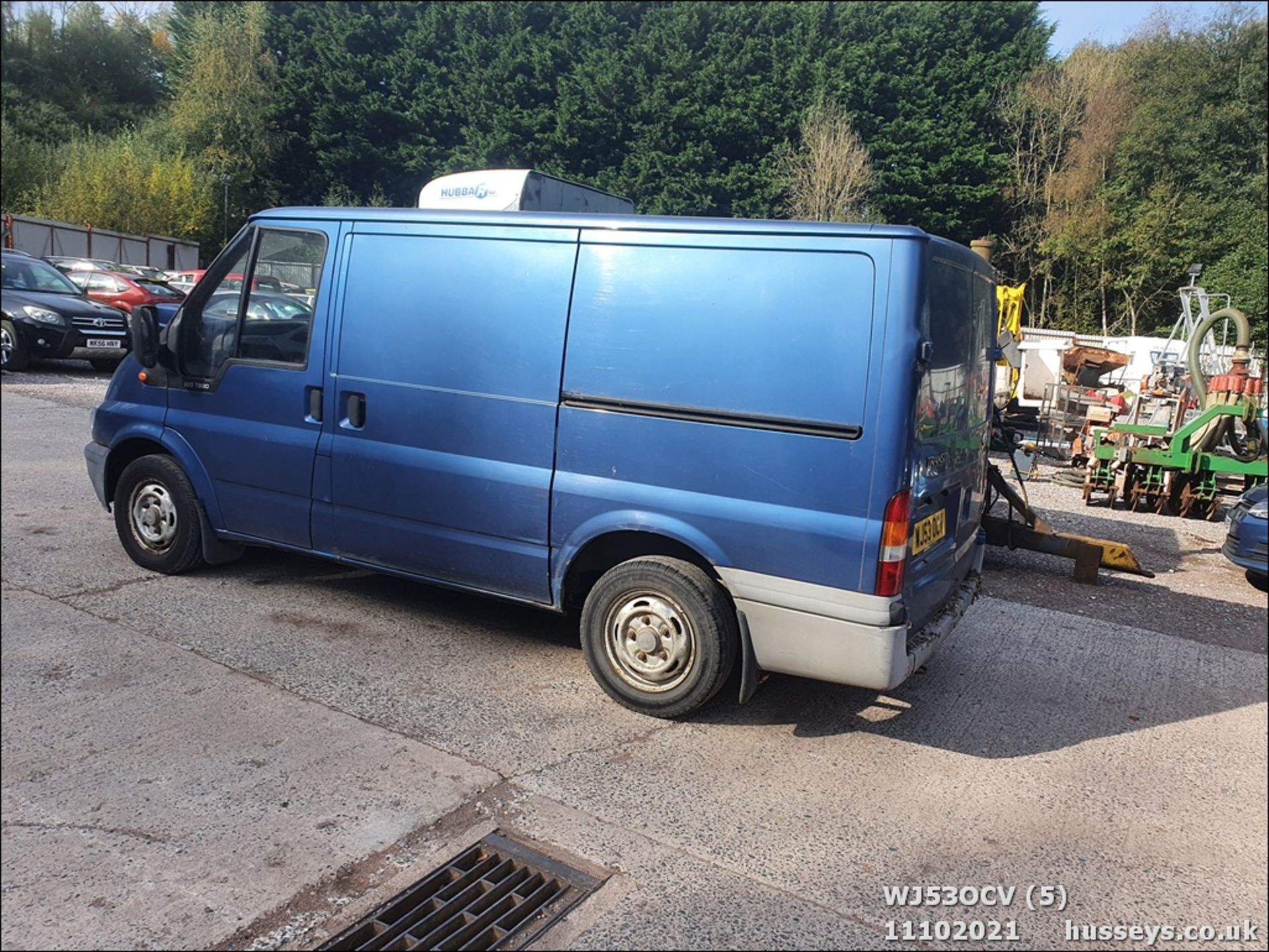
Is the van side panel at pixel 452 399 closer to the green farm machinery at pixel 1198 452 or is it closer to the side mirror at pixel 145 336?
the side mirror at pixel 145 336

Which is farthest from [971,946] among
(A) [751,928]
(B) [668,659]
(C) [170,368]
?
(C) [170,368]

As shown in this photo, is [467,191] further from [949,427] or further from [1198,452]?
[1198,452]

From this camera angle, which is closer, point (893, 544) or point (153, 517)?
point (893, 544)

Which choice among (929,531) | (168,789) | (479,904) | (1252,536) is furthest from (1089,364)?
(168,789)

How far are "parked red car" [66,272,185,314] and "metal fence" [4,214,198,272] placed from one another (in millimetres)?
3520

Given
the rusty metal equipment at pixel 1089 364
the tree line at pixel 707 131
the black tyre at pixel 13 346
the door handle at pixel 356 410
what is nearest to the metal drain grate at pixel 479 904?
the door handle at pixel 356 410

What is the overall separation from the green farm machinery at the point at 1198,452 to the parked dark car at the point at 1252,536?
10.3 feet

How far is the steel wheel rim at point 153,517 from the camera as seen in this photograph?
550cm

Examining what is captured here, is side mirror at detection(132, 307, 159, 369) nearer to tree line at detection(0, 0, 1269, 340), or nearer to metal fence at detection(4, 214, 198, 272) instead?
tree line at detection(0, 0, 1269, 340)

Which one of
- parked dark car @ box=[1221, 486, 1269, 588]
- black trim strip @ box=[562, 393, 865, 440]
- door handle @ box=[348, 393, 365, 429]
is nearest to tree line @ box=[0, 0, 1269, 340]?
parked dark car @ box=[1221, 486, 1269, 588]

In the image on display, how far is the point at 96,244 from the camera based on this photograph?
31.5 metres

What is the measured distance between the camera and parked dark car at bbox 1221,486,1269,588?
2.74m

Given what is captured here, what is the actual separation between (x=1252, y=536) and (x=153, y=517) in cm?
567

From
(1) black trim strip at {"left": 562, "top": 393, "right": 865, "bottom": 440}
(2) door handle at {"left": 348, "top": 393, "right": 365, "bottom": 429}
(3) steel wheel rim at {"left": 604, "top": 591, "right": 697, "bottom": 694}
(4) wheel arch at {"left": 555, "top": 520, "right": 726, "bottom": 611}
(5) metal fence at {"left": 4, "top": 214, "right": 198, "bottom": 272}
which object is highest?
(5) metal fence at {"left": 4, "top": 214, "right": 198, "bottom": 272}
